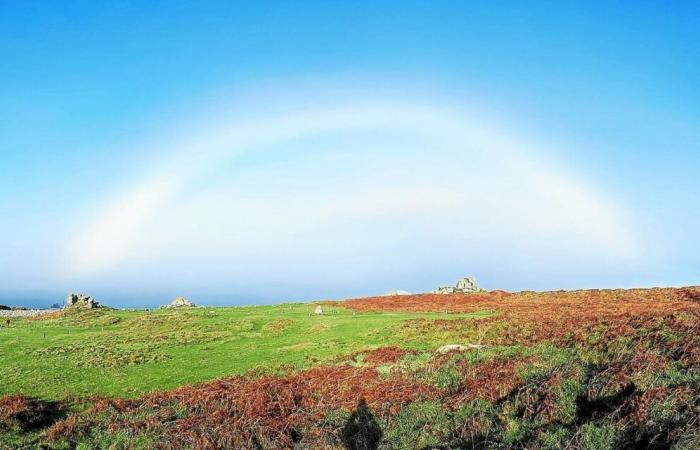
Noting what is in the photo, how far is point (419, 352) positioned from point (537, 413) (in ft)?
34.7

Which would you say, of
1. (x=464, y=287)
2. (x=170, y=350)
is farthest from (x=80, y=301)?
(x=464, y=287)

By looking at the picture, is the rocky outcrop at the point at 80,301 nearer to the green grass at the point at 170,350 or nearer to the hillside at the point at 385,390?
the green grass at the point at 170,350

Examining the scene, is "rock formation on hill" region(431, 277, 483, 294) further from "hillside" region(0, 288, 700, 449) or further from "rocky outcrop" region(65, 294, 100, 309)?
"rocky outcrop" region(65, 294, 100, 309)

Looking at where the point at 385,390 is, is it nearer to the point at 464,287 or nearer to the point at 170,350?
the point at 170,350

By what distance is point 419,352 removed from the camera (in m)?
23.9

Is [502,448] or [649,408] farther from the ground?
[649,408]

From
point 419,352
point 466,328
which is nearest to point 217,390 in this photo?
point 419,352

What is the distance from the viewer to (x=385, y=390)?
17.3 metres

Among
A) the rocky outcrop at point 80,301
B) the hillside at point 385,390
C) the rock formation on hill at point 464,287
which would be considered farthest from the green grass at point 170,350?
the rock formation on hill at point 464,287

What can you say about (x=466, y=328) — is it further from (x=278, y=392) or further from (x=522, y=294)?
(x=522, y=294)

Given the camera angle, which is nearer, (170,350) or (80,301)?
(170,350)

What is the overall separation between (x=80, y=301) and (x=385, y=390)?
228ft

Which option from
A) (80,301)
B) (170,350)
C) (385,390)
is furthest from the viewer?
(80,301)

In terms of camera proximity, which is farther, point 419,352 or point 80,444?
point 419,352
